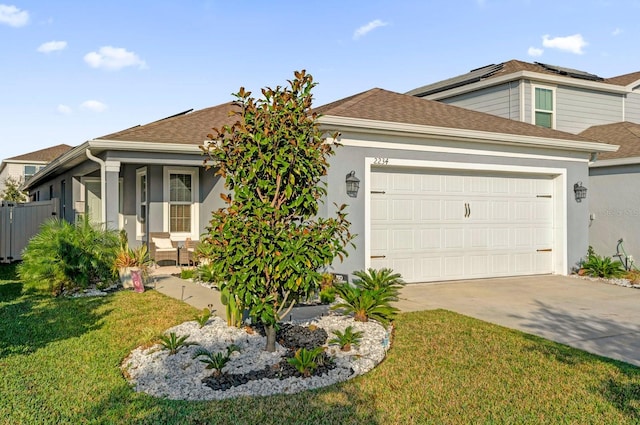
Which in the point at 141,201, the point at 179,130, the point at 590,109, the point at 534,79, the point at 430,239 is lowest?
the point at 430,239

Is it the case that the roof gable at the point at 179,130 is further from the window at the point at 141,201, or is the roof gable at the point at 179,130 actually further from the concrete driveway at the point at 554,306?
the concrete driveway at the point at 554,306

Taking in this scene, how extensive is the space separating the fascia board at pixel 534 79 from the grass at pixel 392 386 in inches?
377

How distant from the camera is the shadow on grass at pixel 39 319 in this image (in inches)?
229

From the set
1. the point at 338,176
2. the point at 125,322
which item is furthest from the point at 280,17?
the point at 125,322

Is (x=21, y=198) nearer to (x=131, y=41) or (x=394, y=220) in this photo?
(x=131, y=41)

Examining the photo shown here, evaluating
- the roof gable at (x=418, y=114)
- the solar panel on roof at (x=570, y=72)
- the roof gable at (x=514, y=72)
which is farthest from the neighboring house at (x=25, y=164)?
the solar panel on roof at (x=570, y=72)

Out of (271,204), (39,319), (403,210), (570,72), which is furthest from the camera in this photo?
(570,72)

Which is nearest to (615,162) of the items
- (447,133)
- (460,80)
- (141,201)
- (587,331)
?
(447,133)

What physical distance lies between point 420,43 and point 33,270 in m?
11.0

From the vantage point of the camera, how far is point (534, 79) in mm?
14031

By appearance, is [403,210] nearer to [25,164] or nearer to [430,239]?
[430,239]

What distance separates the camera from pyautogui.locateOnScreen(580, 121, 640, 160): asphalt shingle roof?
12.1m

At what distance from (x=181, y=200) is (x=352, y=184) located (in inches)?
217

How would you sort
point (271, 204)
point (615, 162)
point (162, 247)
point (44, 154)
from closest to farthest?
point (271, 204)
point (615, 162)
point (162, 247)
point (44, 154)
